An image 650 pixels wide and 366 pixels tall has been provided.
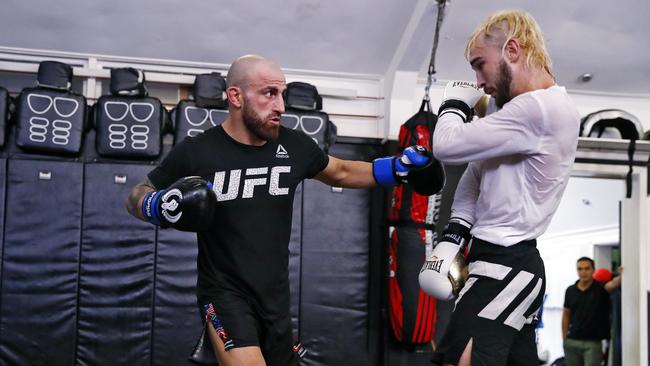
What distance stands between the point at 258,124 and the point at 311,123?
305cm

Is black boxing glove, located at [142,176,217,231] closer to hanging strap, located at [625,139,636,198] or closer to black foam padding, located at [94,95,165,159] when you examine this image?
black foam padding, located at [94,95,165,159]

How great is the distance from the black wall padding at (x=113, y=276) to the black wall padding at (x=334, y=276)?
130cm

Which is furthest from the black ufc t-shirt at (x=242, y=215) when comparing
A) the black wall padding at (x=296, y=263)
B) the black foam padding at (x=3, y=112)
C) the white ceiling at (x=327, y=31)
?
the black foam padding at (x=3, y=112)

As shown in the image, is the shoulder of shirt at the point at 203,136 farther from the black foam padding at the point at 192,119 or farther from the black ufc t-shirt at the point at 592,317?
the black ufc t-shirt at the point at 592,317

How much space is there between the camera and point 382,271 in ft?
20.0

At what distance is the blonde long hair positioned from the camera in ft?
7.34

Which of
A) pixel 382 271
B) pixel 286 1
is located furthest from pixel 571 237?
pixel 286 1

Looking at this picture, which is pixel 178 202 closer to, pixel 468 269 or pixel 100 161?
pixel 468 269

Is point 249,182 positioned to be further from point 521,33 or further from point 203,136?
point 521,33

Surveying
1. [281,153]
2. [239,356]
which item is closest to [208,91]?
[281,153]

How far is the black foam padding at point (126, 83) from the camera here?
566 centimetres

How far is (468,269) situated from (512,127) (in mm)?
502

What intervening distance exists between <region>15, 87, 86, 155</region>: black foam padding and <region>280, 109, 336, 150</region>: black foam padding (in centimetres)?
167

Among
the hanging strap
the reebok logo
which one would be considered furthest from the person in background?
the reebok logo
